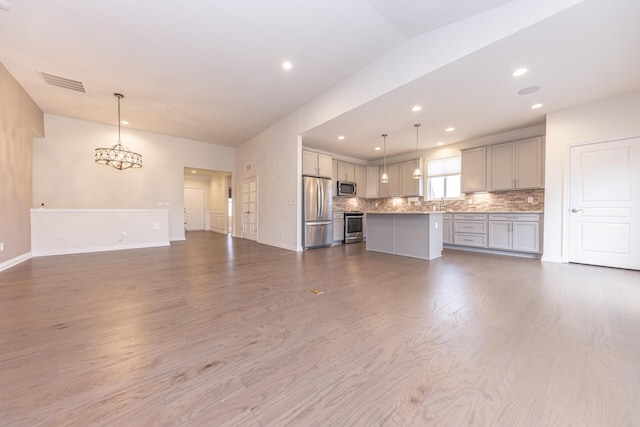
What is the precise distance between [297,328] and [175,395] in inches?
33.7

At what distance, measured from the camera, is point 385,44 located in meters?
3.16

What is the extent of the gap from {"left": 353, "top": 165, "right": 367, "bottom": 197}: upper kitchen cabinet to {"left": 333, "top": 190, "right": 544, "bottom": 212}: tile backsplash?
287 mm

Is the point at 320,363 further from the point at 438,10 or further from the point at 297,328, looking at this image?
the point at 438,10

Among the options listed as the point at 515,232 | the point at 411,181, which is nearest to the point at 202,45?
the point at 411,181

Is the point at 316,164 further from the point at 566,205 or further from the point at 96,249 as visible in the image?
the point at 96,249

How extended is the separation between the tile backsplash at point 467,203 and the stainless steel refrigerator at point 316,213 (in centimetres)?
123

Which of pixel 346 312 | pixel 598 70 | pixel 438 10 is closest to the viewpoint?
pixel 346 312

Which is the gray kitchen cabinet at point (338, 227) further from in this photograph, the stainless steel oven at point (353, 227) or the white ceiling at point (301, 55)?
the white ceiling at point (301, 55)

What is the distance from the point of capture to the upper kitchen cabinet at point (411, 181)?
22.1ft

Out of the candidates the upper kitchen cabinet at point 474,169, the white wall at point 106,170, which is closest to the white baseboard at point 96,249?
the white wall at point 106,170

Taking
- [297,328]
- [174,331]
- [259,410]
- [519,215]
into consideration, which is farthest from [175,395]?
[519,215]

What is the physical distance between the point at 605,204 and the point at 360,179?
518 cm

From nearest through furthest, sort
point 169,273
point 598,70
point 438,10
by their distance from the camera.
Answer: point 438,10 < point 598,70 < point 169,273

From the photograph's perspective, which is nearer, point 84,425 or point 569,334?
point 84,425
